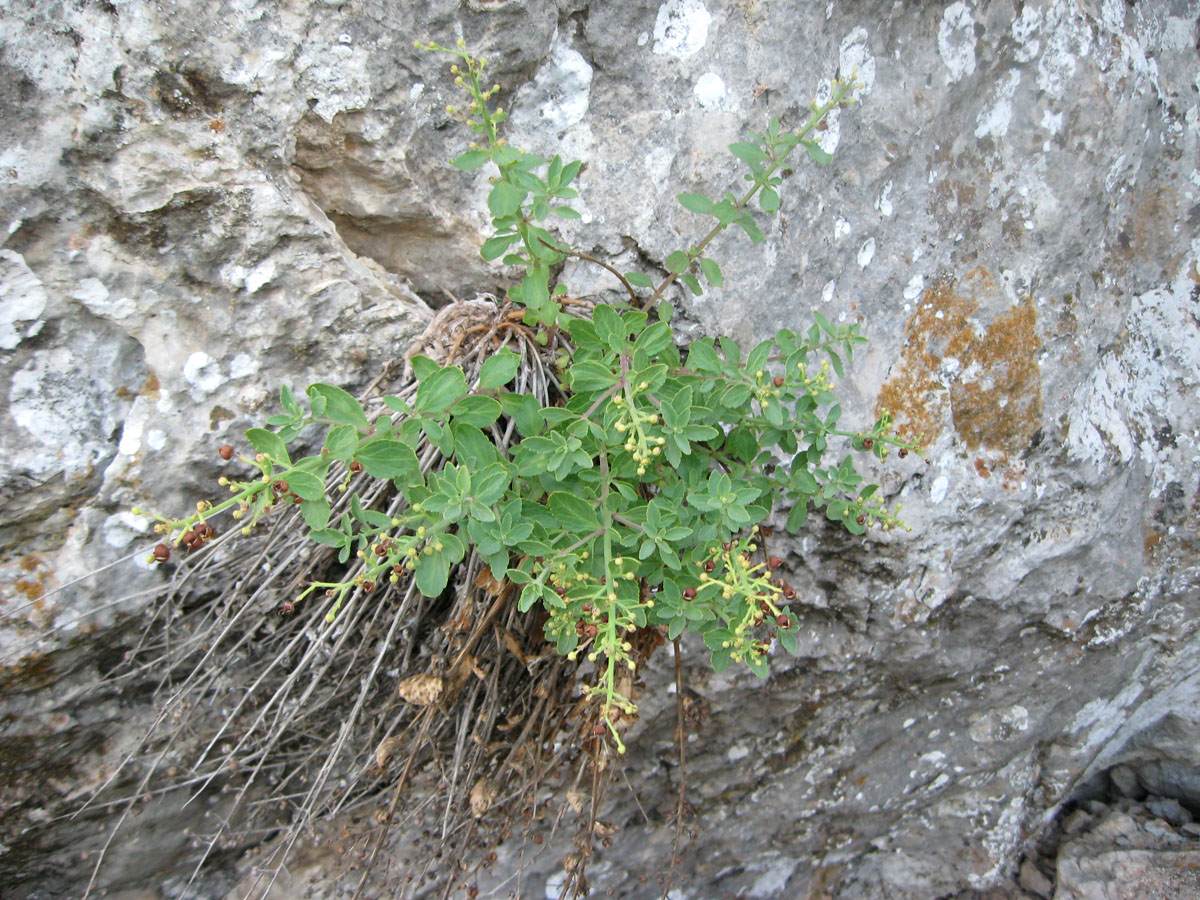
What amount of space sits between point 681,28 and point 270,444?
1423 millimetres

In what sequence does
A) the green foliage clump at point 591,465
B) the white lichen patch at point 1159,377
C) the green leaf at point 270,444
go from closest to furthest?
the green leaf at point 270,444
the green foliage clump at point 591,465
the white lichen patch at point 1159,377

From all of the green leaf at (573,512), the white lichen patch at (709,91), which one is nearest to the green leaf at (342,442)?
the green leaf at (573,512)

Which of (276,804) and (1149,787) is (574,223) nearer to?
(276,804)

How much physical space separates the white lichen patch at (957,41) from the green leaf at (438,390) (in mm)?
1581

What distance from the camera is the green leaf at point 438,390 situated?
141 cm

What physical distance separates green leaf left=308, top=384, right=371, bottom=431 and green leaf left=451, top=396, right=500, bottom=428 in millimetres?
187

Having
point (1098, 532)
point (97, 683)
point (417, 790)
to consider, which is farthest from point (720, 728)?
point (97, 683)

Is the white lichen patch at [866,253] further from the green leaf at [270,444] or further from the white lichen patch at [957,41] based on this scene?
the green leaf at [270,444]

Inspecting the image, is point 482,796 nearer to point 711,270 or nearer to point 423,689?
point 423,689

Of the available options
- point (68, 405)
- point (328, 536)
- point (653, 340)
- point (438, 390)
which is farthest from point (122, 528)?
point (653, 340)

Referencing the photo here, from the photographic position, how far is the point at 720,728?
231cm

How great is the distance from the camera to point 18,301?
1635 mm

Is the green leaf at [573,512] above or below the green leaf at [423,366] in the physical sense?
below

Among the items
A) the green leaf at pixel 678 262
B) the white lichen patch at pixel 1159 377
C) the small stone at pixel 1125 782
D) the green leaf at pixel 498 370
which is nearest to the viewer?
the green leaf at pixel 498 370
